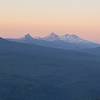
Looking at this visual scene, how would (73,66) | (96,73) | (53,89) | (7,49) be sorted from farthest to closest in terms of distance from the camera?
(7,49) < (73,66) < (96,73) < (53,89)

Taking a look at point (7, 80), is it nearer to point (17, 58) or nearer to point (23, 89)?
point (23, 89)

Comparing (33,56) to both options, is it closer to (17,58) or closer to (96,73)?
(17,58)

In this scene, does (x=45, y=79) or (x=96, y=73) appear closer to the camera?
(x=45, y=79)

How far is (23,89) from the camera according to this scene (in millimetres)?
92812

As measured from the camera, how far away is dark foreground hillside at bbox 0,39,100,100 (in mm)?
88250

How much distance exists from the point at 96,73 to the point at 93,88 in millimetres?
33855

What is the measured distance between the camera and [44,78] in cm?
11688

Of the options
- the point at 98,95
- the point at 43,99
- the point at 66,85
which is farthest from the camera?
the point at 66,85

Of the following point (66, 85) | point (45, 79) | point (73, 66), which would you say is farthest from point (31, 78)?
point (73, 66)

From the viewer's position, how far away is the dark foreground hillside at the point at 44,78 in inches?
3474

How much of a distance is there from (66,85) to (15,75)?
17.4 meters

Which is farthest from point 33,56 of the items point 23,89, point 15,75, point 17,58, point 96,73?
point 23,89

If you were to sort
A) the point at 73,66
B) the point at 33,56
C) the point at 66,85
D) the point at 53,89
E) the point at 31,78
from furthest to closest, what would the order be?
→ the point at 33,56 < the point at 73,66 < the point at 31,78 < the point at 66,85 < the point at 53,89

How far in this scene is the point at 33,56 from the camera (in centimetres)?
17325
